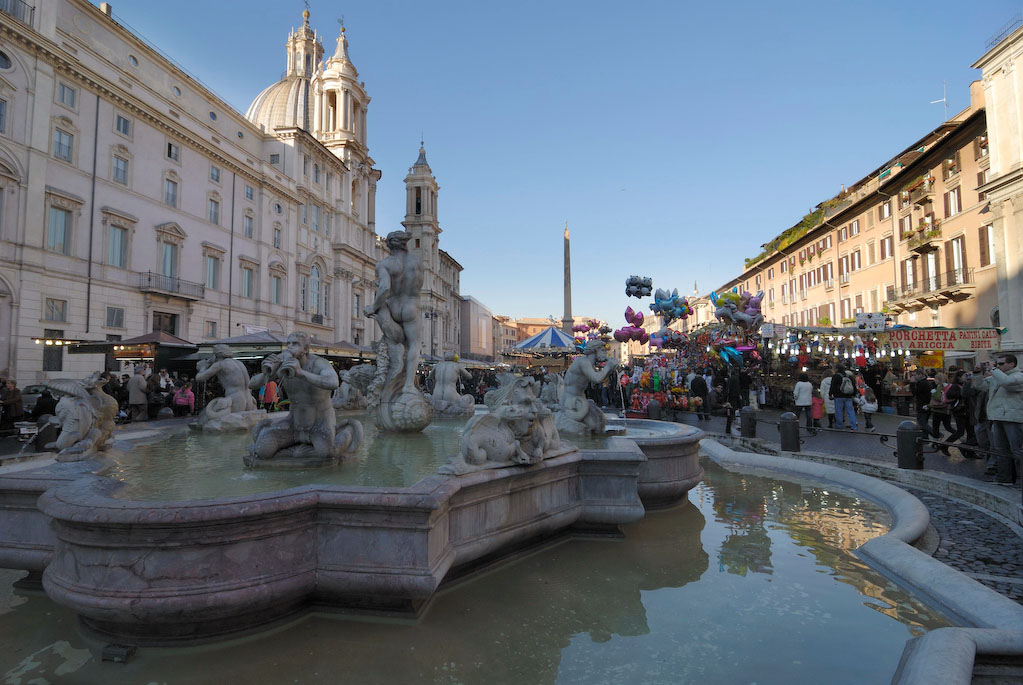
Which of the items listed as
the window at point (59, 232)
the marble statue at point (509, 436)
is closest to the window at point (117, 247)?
the window at point (59, 232)

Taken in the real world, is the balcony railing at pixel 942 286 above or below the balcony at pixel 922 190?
below

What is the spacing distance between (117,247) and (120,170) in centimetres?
322

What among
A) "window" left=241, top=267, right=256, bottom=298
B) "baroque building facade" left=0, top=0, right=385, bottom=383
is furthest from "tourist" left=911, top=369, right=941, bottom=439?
"window" left=241, top=267, right=256, bottom=298

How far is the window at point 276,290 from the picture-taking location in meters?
34.1

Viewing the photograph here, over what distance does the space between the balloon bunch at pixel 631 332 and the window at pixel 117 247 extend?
20.2 meters

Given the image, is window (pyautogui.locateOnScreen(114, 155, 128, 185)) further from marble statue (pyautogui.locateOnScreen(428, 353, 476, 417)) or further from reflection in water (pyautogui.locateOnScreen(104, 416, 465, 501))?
reflection in water (pyautogui.locateOnScreen(104, 416, 465, 501))

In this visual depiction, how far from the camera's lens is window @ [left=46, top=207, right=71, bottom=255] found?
2084 cm

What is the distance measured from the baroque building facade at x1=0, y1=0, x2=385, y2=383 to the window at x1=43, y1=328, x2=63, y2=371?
0.04 meters

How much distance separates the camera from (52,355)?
20.3 meters

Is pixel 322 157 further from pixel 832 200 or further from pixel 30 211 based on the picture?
pixel 832 200

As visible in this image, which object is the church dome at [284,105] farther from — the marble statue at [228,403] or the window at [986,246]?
the window at [986,246]

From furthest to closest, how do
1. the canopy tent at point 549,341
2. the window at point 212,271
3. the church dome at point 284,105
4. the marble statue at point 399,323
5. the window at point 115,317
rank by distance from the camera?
the church dome at point 284,105
the window at point 212,271
the canopy tent at point 549,341
the window at point 115,317
the marble statue at point 399,323

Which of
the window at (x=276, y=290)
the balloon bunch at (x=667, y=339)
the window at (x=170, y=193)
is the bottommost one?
the balloon bunch at (x=667, y=339)

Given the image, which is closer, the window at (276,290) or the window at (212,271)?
the window at (212,271)
